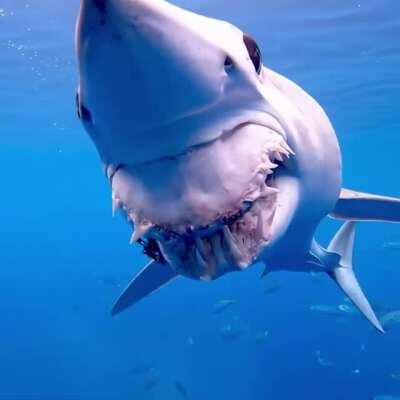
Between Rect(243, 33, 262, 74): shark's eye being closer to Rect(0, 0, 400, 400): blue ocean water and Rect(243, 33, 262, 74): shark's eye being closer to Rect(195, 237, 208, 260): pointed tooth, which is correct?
Rect(195, 237, 208, 260): pointed tooth

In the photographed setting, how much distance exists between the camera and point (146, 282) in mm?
5285

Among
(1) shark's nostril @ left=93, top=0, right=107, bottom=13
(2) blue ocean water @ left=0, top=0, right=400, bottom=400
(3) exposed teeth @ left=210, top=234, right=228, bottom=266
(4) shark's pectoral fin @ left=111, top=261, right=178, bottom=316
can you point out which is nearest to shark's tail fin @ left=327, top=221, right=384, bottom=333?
(4) shark's pectoral fin @ left=111, top=261, right=178, bottom=316

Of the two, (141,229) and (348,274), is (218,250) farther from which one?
(348,274)

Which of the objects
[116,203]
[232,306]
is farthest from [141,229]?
[232,306]

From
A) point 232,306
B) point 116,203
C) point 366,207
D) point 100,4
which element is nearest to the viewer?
point 100,4

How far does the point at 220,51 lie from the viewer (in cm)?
180

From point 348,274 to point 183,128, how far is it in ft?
16.0

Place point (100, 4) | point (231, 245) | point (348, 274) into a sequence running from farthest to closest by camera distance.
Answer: point (348, 274), point (231, 245), point (100, 4)

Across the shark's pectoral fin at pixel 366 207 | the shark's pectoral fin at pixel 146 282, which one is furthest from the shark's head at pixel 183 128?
the shark's pectoral fin at pixel 146 282

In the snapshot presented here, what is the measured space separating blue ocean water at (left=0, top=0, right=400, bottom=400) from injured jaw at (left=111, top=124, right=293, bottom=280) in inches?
515

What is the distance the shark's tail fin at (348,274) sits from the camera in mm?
6084

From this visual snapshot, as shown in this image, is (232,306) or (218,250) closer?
(218,250)

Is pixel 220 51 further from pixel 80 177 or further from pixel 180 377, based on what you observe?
pixel 80 177

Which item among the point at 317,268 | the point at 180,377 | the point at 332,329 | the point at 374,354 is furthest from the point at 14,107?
the point at 317,268
